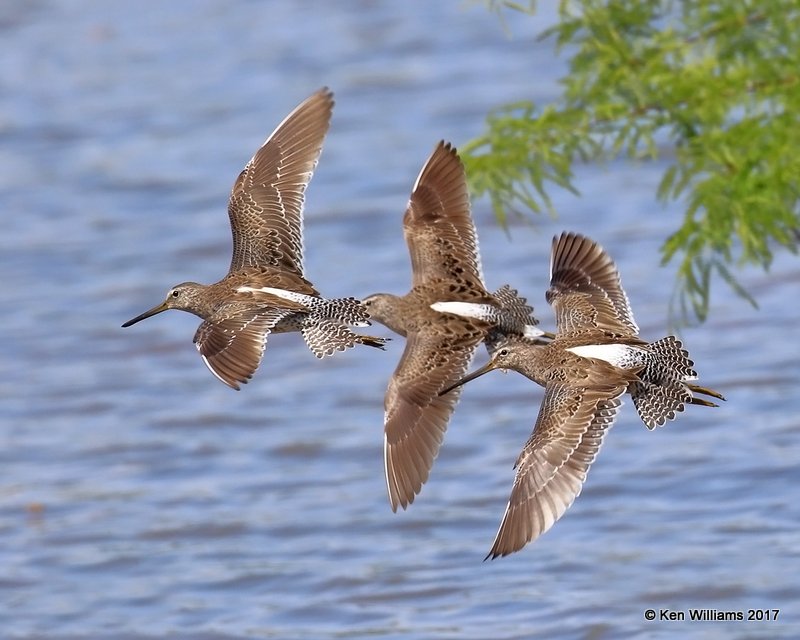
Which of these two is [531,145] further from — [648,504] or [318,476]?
[318,476]

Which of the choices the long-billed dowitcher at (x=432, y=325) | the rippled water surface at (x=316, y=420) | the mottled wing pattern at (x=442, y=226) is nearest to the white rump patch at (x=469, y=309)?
the long-billed dowitcher at (x=432, y=325)

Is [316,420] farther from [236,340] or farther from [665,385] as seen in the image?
[236,340]

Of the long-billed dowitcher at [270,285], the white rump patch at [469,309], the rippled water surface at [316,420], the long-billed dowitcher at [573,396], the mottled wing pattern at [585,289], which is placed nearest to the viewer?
the long-billed dowitcher at [270,285]

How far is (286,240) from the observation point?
9.63m

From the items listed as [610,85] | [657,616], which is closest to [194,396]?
[657,616]

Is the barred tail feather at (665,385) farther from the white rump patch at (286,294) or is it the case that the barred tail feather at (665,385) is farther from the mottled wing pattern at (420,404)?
the white rump patch at (286,294)

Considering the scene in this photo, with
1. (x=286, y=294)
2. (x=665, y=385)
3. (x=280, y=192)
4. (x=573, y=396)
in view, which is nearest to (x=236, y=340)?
(x=286, y=294)

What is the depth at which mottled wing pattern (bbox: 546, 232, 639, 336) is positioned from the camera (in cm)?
929

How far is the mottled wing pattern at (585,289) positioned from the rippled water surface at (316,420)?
21.8 feet

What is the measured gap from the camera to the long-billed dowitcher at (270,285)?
842cm

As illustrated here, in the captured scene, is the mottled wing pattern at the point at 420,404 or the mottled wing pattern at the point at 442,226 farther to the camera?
the mottled wing pattern at the point at 442,226

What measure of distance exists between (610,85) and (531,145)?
2.70 feet

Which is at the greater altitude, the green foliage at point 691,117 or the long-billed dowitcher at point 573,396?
the green foliage at point 691,117

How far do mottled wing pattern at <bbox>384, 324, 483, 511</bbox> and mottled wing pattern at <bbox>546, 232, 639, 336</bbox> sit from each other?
0.58 meters
